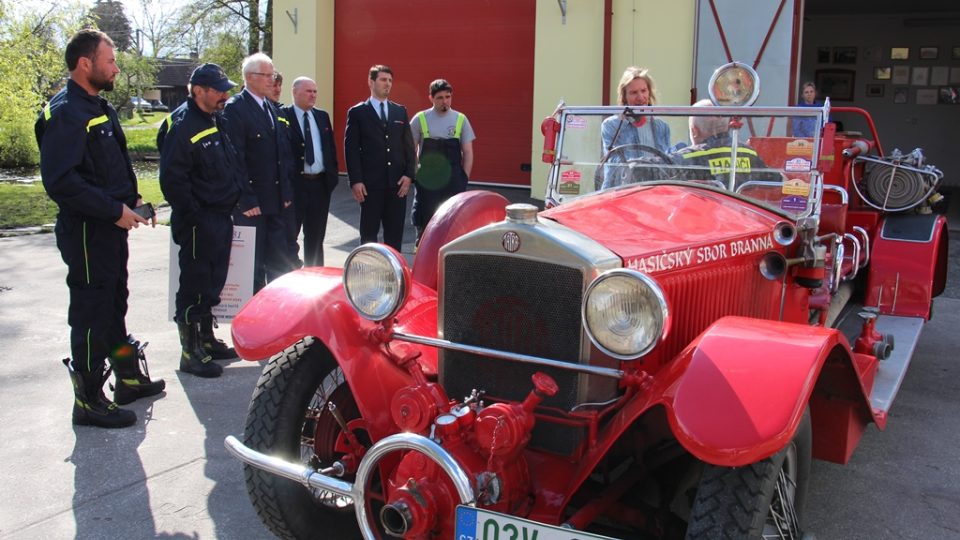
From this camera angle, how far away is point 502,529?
215 centimetres

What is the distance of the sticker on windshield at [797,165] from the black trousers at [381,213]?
348cm

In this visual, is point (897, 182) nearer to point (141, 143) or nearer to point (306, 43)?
point (306, 43)

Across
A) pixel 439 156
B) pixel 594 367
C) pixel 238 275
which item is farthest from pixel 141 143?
pixel 594 367

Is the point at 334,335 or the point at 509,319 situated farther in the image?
the point at 334,335

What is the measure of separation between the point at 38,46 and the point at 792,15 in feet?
46.2

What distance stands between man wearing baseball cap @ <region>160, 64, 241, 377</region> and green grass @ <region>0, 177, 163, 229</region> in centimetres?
466

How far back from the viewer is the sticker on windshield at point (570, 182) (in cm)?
412

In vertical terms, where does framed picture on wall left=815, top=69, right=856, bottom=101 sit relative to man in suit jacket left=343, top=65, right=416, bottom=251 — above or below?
above

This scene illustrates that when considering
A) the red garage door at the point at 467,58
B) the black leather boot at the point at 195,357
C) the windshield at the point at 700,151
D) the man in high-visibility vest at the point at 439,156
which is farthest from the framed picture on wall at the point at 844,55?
the black leather boot at the point at 195,357

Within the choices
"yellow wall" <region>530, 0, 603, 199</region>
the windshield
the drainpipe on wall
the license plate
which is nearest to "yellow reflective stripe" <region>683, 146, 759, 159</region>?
the windshield

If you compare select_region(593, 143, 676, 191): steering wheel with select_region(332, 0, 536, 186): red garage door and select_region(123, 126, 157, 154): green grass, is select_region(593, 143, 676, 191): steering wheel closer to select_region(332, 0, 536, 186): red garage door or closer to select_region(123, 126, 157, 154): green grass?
select_region(332, 0, 536, 186): red garage door

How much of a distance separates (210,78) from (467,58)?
7.81 meters

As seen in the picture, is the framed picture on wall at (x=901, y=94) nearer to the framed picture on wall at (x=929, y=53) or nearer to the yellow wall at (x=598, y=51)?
the framed picture on wall at (x=929, y=53)

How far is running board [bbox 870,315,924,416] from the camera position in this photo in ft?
11.2
